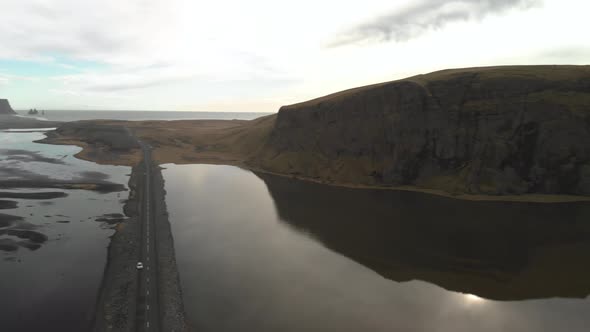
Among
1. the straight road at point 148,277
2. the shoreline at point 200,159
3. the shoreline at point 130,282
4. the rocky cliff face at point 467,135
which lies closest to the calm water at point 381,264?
the shoreline at point 130,282

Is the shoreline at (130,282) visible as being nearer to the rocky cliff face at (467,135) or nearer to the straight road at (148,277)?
the straight road at (148,277)

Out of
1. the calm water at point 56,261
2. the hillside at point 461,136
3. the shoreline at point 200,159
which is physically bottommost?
the calm water at point 56,261

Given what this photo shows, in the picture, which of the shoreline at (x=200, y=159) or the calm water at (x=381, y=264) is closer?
the calm water at (x=381, y=264)

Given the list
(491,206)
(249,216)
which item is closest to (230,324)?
(249,216)

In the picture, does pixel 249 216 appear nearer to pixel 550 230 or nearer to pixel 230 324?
pixel 230 324

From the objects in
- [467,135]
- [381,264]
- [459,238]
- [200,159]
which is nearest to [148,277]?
[381,264]
